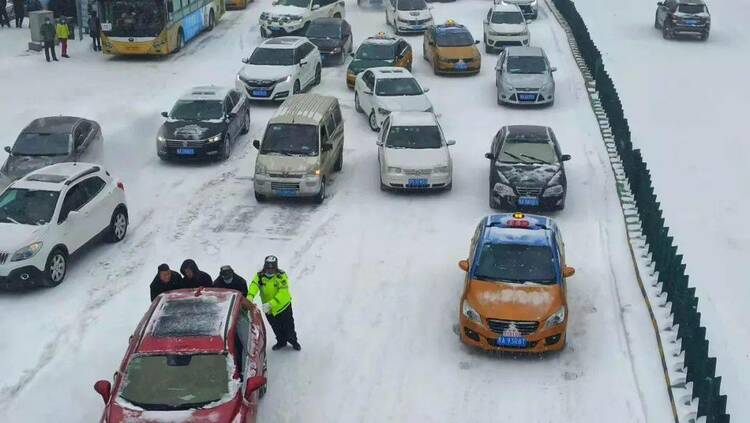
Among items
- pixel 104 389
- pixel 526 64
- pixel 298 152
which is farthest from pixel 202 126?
pixel 104 389

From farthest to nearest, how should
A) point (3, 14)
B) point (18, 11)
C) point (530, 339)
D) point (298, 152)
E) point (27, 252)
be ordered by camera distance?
1. point (18, 11)
2. point (3, 14)
3. point (298, 152)
4. point (27, 252)
5. point (530, 339)

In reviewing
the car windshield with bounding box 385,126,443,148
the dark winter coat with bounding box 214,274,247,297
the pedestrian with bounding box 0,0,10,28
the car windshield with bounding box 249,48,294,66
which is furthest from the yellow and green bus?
the dark winter coat with bounding box 214,274,247,297

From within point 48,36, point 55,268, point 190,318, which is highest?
point 190,318

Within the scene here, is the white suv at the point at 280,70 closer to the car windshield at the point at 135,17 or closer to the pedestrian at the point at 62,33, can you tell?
the car windshield at the point at 135,17

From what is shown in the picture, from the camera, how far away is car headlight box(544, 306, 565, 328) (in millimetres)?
14656

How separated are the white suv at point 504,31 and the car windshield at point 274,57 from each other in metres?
9.11

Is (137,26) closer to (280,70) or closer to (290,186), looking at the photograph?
(280,70)

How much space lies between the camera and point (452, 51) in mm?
32906

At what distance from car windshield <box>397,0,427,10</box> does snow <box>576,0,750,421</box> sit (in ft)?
22.4

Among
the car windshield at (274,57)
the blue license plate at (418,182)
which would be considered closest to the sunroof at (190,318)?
the blue license plate at (418,182)

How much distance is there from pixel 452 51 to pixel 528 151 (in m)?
11.7

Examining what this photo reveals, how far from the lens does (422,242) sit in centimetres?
1958

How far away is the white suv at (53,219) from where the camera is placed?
54.3 feet

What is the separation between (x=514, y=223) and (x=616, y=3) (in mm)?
33055
